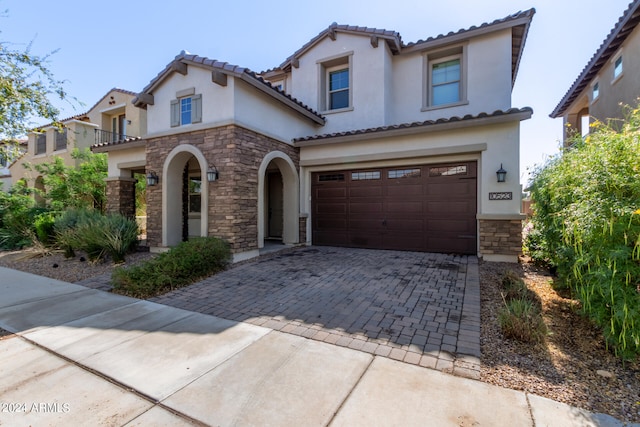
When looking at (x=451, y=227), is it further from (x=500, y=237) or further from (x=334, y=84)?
(x=334, y=84)

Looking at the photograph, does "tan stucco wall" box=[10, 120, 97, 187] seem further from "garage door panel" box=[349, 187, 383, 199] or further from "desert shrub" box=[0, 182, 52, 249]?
"garage door panel" box=[349, 187, 383, 199]

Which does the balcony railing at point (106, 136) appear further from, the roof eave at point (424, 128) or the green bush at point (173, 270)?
the green bush at point (173, 270)

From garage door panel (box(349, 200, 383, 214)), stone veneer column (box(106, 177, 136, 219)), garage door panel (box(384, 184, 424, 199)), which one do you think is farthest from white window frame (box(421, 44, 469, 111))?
stone veneer column (box(106, 177, 136, 219))

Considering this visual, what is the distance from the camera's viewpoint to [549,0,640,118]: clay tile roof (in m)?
8.85

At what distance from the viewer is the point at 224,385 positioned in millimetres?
2750

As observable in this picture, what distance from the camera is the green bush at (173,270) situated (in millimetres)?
5629

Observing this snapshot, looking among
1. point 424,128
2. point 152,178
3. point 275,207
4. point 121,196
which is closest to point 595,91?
point 424,128

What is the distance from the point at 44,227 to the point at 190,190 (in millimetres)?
4842

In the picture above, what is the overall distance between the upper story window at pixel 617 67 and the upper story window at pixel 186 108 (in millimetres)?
14041

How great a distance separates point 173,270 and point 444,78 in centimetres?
1095

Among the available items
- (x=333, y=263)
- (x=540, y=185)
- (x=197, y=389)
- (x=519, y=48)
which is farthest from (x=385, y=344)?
(x=519, y=48)

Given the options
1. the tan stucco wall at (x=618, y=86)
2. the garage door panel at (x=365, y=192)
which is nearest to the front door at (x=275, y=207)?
the garage door panel at (x=365, y=192)

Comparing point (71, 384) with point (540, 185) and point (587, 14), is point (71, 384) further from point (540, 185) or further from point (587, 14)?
point (587, 14)

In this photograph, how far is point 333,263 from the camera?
7684 millimetres
